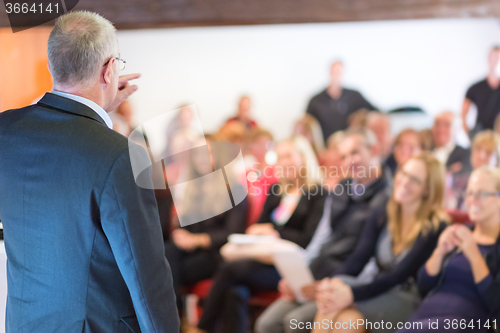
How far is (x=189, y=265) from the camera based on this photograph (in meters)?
2.68

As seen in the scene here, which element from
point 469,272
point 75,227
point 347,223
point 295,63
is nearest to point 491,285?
point 469,272

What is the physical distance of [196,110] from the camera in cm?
274

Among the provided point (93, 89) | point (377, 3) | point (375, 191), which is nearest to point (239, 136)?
point (375, 191)

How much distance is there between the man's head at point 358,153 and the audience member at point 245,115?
59 cm

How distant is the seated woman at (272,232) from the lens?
260 cm

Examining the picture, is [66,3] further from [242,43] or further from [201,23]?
[242,43]

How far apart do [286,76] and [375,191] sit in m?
0.91

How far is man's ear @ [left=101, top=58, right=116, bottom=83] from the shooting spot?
0.93 metres

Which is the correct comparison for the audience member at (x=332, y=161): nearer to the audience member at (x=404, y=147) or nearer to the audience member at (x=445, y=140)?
the audience member at (x=404, y=147)

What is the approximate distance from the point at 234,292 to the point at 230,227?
399 mm

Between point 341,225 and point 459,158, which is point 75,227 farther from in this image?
point 459,158

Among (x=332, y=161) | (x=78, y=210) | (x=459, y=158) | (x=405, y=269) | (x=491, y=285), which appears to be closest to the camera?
(x=78, y=210)

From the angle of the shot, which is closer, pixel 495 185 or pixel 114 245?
pixel 114 245

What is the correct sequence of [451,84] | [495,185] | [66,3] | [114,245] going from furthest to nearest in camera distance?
[451,84] → [495,185] → [66,3] → [114,245]
